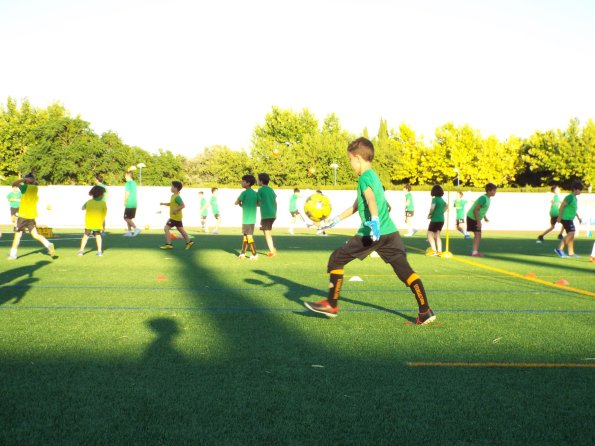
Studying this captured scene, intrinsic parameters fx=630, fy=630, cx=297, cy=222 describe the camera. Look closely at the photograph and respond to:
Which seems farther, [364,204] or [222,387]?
[364,204]

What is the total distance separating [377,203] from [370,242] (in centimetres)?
42

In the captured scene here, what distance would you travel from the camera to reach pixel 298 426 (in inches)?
144

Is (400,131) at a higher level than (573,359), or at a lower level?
higher

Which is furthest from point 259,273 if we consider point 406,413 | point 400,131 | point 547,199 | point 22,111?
point 400,131

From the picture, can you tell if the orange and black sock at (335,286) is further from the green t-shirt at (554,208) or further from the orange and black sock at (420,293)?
the green t-shirt at (554,208)

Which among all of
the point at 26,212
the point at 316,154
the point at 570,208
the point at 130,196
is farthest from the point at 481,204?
the point at 316,154

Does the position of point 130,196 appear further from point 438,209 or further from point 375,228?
point 375,228

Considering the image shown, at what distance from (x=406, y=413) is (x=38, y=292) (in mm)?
6617

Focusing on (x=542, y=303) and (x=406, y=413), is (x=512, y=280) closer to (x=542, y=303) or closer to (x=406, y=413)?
(x=542, y=303)

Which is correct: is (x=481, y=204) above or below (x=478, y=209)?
above

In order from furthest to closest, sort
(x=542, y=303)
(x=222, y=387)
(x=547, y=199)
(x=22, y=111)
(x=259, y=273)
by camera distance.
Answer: (x=22, y=111)
(x=547, y=199)
(x=259, y=273)
(x=542, y=303)
(x=222, y=387)

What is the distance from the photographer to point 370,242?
6766 mm

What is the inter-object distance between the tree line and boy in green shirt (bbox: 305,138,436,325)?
45942 mm

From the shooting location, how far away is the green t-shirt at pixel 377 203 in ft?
22.0
